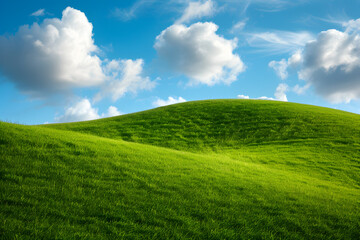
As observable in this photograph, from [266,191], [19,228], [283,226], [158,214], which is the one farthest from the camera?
[266,191]

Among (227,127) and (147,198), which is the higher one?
(227,127)

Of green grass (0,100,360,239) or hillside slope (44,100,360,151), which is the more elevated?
hillside slope (44,100,360,151)

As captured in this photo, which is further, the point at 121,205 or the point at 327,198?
the point at 327,198

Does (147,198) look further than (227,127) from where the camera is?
No

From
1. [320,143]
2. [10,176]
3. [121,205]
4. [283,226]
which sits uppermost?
[320,143]

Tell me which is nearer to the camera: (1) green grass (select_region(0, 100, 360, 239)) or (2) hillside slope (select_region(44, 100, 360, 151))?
(1) green grass (select_region(0, 100, 360, 239))

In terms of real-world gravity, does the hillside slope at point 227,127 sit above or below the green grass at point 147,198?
above

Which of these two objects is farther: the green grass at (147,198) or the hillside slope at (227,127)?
the hillside slope at (227,127)

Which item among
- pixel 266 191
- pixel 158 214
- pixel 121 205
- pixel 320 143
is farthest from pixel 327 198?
pixel 320 143

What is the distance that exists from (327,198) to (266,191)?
150 inches

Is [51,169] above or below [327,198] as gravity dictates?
above

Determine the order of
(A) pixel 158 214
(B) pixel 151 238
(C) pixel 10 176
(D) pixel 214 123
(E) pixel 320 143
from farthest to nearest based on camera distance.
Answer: (D) pixel 214 123
(E) pixel 320 143
(C) pixel 10 176
(A) pixel 158 214
(B) pixel 151 238

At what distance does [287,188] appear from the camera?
14102 mm

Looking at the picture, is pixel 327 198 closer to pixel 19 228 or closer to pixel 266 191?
pixel 266 191
